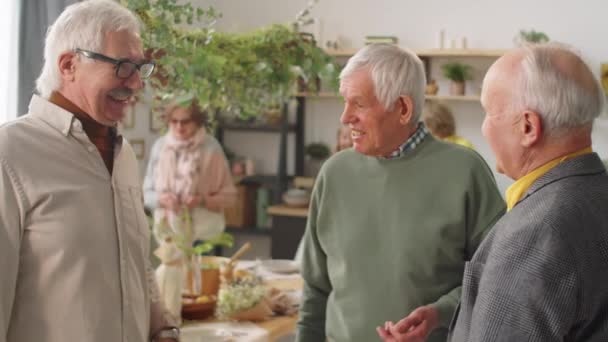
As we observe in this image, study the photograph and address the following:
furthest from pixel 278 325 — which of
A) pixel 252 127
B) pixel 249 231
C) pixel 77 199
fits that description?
pixel 252 127

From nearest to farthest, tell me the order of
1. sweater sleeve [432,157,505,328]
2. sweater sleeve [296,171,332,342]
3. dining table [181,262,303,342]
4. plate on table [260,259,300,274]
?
1. sweater sleeve [432,157,505,328]
2. sweater sleeve [296,171,332,342]
3. dining table [181,262,303,342]
4. plate on table [260,259,300,274]

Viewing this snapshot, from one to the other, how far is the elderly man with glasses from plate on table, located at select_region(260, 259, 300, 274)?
6.08 ft

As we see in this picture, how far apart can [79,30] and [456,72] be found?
4881 mm

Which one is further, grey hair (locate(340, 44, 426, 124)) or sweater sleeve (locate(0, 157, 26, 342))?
grey hair (locate(340, 44, 426, 124))

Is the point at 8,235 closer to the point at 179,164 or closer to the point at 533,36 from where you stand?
the point at 179,164

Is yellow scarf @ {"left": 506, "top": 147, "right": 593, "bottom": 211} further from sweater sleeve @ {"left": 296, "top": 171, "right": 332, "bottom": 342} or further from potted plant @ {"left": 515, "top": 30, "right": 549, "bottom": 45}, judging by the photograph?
potted plant @ {"left": 515, "top": 30, "right": 549, "bottom": 45}

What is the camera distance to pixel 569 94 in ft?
4.25

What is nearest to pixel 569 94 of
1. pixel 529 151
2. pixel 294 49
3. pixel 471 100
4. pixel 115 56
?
pixel 529 151

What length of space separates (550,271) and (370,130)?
863mm

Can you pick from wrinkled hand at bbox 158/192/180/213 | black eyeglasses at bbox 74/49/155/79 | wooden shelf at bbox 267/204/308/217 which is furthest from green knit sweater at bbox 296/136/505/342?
wooden shelf at bbox 267/204/308/217

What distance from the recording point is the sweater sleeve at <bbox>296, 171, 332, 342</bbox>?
7.16ft

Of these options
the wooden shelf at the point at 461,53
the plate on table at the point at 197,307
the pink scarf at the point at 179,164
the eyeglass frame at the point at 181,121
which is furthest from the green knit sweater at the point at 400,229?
the wooden shelf at the point at 461,53

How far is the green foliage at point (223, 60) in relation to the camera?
2547 millimetres

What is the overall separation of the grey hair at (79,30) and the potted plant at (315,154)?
205 inches
